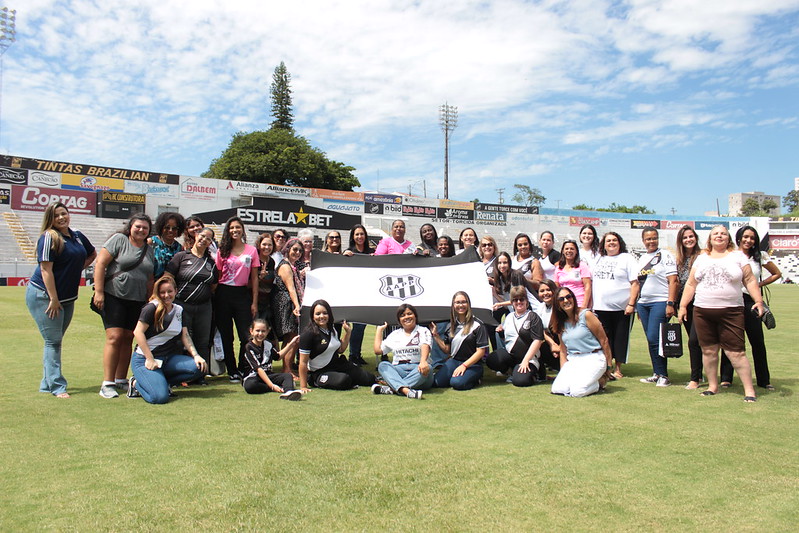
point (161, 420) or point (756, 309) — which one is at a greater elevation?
point (756, 309)

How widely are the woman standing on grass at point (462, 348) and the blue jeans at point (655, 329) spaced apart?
180 cm

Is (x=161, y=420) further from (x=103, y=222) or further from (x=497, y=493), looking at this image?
(x=103, y=222)

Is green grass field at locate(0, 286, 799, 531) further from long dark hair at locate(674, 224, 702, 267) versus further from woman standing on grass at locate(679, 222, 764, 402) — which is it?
long dark hair at locate(674, 224, 702, 267)

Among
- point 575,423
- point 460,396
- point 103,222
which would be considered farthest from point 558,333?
point 103,222

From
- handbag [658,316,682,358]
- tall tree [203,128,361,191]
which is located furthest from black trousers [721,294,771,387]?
tall tree [203,128,361,191]

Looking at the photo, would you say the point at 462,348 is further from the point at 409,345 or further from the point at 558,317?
the point at 558,317

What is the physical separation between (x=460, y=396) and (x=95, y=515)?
134 inches

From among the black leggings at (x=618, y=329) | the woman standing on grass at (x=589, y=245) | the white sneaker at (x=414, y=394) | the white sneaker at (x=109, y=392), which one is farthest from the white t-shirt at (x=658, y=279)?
the white sneaker at (x=109, y=392)

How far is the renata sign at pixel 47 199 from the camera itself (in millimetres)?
34781

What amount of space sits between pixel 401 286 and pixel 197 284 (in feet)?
7.93

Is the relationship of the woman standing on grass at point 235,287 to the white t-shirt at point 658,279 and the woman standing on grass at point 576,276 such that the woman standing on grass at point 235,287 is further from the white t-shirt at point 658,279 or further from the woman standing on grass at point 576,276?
the white t-shirt at point 658,279

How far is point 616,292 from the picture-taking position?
646cm

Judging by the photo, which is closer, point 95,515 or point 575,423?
point 95,515

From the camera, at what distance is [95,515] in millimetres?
2725
